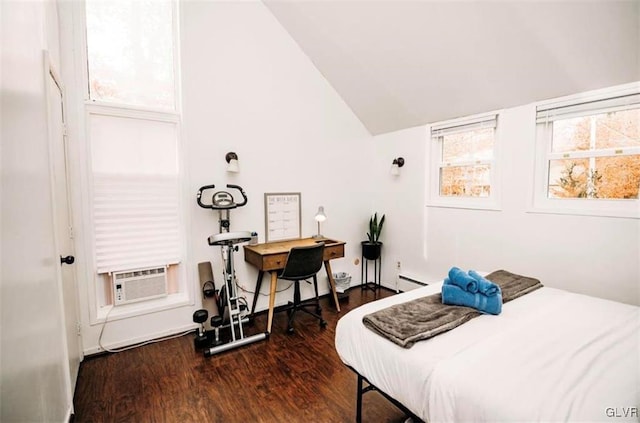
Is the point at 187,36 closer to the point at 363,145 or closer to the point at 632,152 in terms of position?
the point at 363,145

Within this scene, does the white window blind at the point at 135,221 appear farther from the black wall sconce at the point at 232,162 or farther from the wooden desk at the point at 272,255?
the wooden desk at the point at 272,255

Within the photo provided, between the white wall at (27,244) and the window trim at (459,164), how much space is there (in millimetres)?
3416

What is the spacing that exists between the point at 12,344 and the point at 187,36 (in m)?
2.79

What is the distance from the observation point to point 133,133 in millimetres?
2623

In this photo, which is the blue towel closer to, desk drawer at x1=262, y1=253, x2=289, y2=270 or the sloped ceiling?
desk drawer at x1=262, y1=253, x2=289, y2=270

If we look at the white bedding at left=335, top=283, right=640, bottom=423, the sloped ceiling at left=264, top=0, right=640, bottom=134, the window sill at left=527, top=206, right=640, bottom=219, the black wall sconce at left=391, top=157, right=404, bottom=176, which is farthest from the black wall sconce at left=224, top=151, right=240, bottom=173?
the window sill at left=527, top=206, right=640, bottom=219

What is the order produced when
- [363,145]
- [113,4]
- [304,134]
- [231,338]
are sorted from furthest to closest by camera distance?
[363,145], [304,134], [231,338], [113,4]

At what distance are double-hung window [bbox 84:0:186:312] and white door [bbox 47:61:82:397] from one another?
0.27 metres

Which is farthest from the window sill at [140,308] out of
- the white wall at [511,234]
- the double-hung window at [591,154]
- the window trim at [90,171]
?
the double-hung window at [591,154]

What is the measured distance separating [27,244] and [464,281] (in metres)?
2.13

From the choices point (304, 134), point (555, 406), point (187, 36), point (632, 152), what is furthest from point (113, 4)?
point (632, 152)

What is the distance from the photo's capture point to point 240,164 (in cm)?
314

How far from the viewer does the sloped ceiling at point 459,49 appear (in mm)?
2014

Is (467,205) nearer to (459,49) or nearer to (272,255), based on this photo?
(459,49)
